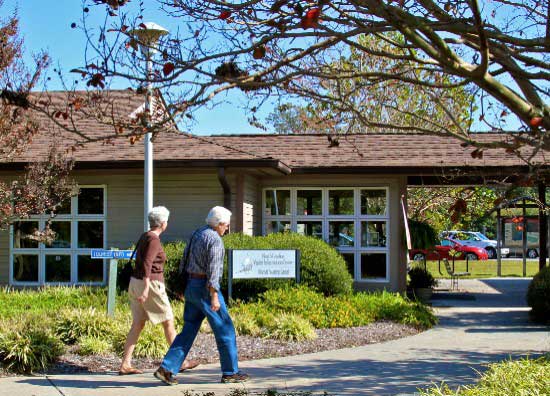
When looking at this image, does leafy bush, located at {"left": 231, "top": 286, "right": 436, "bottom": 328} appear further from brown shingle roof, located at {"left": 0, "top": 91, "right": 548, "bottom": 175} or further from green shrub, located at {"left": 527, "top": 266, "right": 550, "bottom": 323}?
brown shingle roof, located at {"left": 0, "top": 91, "right": 548, "bottom": 175}

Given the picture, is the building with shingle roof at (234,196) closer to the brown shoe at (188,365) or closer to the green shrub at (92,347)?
the green shrub at (92,347)

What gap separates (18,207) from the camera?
11133 millimetres

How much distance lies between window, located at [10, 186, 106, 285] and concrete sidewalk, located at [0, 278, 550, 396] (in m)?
7.19

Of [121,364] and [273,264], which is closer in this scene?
[121,364]

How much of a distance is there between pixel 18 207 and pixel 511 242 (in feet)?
136

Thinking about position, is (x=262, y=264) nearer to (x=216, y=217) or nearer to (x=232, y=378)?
(x=216, y=217)

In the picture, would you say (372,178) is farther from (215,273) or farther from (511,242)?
(511,242)

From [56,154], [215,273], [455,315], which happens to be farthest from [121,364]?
[455,315]

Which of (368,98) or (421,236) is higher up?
(368,98)

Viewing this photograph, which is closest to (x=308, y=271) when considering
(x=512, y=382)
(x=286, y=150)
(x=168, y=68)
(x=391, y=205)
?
(x=391, y=205)

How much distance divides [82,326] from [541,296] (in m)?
7.38

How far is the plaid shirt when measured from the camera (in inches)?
299

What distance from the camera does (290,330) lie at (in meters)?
10.1

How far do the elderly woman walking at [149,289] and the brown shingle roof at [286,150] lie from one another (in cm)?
599
